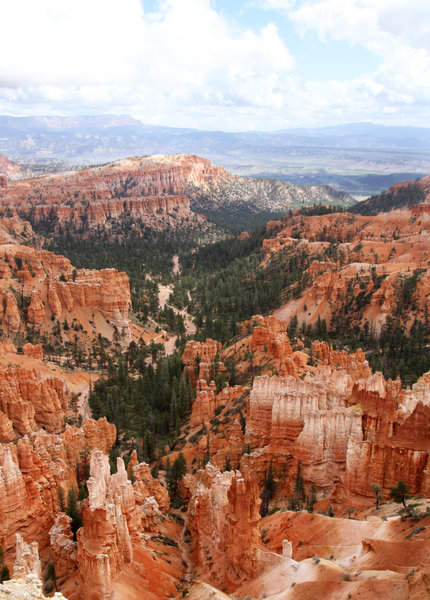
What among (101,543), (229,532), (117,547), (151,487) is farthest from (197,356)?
(101,543)

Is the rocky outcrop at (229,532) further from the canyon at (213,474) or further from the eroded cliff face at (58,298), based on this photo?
the eroded cliff face at (58,298)

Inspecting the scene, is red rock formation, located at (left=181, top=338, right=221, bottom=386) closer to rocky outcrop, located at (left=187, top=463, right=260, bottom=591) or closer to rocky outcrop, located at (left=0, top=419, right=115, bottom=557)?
rocky outcrop, located at (left=0, top=419, right=115, bottom=557)

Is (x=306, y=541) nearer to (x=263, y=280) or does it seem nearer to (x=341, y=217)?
(x=263, y=280)

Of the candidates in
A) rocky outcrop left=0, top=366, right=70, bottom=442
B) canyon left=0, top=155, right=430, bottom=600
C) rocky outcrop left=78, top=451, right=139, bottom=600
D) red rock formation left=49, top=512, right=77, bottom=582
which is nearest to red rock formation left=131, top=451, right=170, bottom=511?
canyon left=0, top=155, right=430, bottom=600

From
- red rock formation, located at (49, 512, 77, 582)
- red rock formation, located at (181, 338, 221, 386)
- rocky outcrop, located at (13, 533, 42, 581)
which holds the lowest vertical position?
red rock formation, located at (181, 338, 221, 386)

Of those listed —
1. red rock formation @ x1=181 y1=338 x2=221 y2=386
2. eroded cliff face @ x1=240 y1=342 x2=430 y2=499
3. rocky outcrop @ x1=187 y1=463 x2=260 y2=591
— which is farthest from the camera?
red rock formation @ x1=181 y1=338 x2=221 y2=386

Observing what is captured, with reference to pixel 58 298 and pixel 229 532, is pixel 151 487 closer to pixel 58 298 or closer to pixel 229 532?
pixel 229 532

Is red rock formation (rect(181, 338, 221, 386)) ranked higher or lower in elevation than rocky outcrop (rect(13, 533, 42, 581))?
lower

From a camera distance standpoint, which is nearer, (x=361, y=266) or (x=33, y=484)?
(x=33, y=484)

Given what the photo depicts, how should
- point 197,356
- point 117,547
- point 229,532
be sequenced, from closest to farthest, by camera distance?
point 117,547, point 229,532, point 197,356
